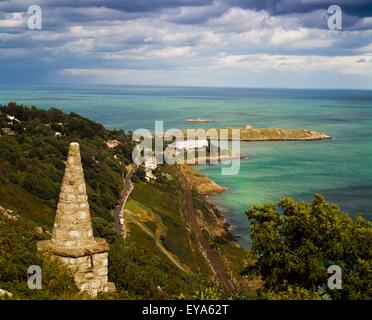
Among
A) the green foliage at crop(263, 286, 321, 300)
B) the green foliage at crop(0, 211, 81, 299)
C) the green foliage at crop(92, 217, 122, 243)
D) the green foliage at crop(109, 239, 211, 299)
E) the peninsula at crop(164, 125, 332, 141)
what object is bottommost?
the peninsula at crop(164, 125, 332, 141)

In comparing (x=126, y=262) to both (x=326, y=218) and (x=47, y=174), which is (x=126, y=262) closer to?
(x=326, y=218)

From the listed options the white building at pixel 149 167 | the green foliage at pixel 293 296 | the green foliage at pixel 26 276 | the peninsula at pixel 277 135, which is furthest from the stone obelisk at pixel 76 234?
the peninsula at pixel 277 135

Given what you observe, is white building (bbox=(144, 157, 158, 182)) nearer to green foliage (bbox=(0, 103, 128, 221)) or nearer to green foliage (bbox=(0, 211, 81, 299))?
green foliage (bbox=(0, 103, 128, 221))

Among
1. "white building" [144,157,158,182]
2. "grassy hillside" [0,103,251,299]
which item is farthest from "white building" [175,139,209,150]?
"white building" [144,157,158,182]

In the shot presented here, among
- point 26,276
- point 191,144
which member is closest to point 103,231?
point 26,276

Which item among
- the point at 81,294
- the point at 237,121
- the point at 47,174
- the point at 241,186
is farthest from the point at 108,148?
the point at 237,121
